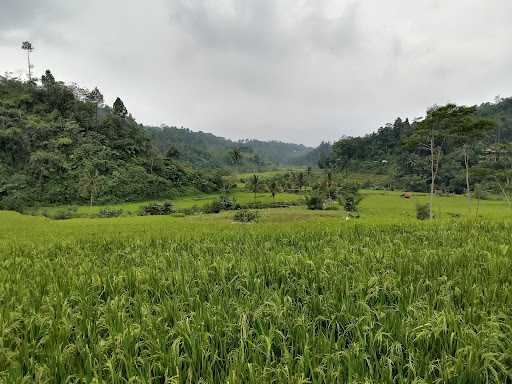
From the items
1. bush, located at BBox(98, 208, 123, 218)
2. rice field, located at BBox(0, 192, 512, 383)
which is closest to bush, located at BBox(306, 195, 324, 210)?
bush, located at BBox(98, 208, 123, 218)

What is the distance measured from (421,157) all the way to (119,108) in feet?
266

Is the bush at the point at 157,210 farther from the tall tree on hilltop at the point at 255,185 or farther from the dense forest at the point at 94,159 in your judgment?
the tall tree on hilltop at the point at 255,185

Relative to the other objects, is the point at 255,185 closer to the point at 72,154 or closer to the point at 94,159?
the point at 94,159

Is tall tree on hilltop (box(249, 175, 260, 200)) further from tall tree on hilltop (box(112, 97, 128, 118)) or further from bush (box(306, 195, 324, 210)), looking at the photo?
tall tree on hilltop (box(112, 97, 128, 118))

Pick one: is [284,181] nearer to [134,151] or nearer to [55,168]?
[134,151]

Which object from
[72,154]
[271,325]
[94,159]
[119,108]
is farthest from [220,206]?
[271,325]

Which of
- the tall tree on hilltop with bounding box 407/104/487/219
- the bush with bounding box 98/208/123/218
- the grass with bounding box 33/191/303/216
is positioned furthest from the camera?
the grass with bounding box 33/191/303/216

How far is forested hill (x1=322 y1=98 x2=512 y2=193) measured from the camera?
219 ft

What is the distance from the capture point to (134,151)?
79500mm

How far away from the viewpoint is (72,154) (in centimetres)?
6775

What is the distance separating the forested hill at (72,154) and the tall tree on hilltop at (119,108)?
0.82ft

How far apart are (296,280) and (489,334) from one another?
2756 mm

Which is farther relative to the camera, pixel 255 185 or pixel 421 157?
pixel 421 157

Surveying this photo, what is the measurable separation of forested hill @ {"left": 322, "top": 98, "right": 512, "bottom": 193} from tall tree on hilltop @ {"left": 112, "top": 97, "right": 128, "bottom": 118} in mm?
67259
